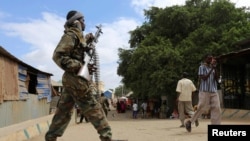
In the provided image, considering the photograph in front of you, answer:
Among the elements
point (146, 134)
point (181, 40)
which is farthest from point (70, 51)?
point (181, 40)

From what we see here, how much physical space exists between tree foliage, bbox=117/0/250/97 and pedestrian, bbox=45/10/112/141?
70.0ft

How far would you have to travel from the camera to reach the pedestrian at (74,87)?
5.40m

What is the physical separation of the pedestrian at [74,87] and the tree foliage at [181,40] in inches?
841

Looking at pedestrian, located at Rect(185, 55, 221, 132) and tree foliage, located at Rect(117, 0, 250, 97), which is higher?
tree foliage, located at Rect(117, 0, 250, 97)

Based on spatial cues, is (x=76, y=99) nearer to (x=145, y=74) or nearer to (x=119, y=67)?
(x=145, y=74)

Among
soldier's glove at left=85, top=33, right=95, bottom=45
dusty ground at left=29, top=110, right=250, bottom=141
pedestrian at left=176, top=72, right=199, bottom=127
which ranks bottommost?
dusty ground at left=29, top=110, right=250, bottom=141

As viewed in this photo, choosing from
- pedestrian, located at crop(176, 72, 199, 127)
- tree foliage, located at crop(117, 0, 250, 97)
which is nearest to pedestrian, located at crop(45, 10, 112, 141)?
pedestrian, located at crop(176, 72, 199, 127)

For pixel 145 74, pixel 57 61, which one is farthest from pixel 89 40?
pixel 145 74

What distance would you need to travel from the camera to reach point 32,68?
56.2 ft

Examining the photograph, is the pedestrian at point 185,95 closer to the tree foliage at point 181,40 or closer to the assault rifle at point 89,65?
the assault rifle at point 89,65

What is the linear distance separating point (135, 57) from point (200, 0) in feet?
25.4

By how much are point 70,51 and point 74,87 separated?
479 mm

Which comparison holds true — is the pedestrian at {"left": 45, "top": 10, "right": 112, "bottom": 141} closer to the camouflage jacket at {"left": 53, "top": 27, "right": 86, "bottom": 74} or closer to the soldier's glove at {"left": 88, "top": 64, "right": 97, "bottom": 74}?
the camouflage jacket at {"left": 53, "top": 27, "right": 86, "bottom": 74}

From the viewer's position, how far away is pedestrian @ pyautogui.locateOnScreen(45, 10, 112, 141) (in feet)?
17.7
